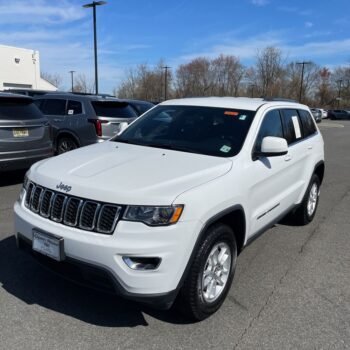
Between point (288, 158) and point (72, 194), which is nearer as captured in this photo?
point (72, 194)

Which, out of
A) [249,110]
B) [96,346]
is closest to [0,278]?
[96,346]

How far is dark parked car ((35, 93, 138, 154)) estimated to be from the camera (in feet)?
31.0

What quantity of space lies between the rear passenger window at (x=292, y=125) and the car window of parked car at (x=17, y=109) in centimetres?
482

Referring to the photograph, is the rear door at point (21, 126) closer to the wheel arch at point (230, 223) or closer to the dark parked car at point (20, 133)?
the dark parked car at point (20, 133)

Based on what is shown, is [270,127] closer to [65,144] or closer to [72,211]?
[72,211]

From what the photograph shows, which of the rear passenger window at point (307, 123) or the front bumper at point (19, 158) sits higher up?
the rear passenger window at point (307, 123)

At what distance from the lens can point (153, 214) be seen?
2.85 m

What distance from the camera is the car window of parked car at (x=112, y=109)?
31.4 ft

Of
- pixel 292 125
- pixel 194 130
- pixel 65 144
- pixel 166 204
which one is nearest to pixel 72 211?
pixel 166 204

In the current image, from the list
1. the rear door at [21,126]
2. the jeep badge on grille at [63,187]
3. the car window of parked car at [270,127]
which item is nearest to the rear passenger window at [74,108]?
the rear door at [21,126]

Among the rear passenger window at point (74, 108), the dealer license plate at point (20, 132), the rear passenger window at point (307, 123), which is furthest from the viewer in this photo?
the rear passenger window at point (74, 108)

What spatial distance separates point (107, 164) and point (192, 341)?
158 cm

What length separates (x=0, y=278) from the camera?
12.7ft

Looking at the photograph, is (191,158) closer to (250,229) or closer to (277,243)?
(250,229)
